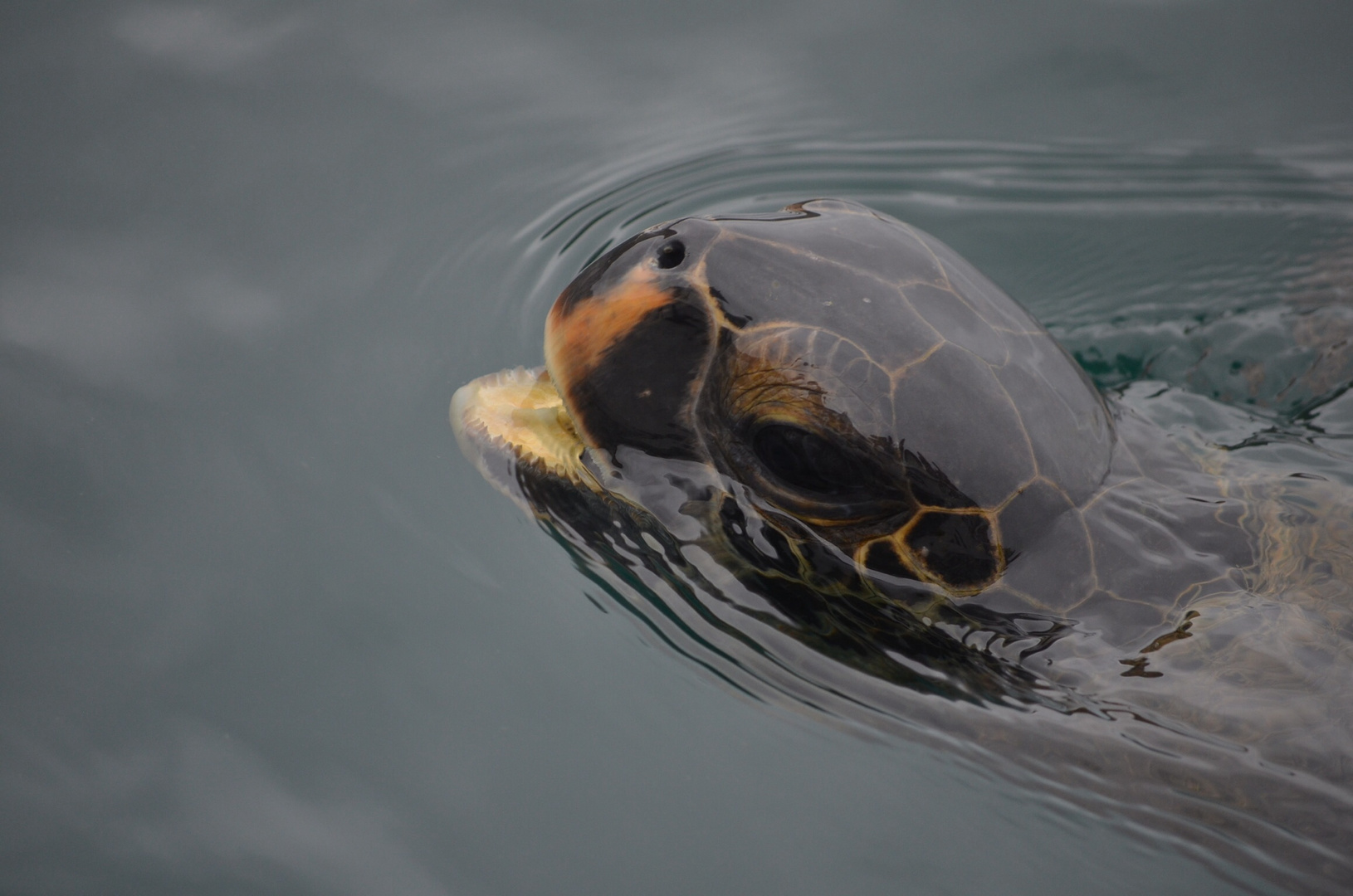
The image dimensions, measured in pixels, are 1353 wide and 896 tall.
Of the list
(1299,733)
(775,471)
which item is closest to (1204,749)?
(1299,733)

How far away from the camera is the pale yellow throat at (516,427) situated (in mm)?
Result: 3064

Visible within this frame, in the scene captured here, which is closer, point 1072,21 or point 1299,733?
point 1299,733

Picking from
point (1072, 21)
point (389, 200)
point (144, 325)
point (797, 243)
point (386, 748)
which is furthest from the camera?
point (1072, 21)

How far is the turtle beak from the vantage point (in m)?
2.56

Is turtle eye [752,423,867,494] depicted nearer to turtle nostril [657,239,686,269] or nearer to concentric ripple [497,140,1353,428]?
turtle nostril [657,239,686,269]

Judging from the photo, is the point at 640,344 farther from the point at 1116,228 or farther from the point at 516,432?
the point at 1116,228

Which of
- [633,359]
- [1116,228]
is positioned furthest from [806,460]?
[1116,228]

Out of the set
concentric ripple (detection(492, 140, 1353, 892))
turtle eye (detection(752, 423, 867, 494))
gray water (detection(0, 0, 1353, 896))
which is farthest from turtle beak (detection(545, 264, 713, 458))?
gray water (detection(0, 0, 1353, 896))

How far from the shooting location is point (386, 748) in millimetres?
2830

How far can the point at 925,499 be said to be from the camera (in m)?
2.54

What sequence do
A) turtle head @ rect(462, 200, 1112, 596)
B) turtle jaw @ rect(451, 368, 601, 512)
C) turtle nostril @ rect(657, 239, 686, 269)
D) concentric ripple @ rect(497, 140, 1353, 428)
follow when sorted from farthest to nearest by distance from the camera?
concentric ripple @ rect(497, 140, 1353, 428), turtle jaw @ rect(451, 368, 601, 512), turtle nostril @ rect(657, 239, 686, 269), turtle head @ rect(462, 200, 1112, 596)

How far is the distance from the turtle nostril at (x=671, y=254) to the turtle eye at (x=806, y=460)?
50 cm

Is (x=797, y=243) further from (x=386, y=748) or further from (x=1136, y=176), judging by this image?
(x=1136, y=176)

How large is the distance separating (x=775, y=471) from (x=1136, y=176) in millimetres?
3687
